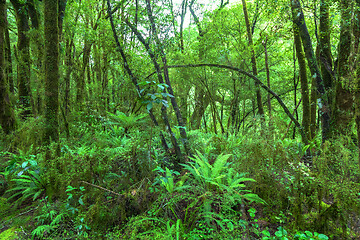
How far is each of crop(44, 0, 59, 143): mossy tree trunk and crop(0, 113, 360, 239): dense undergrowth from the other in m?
0.33

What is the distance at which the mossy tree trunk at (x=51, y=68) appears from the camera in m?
2.98

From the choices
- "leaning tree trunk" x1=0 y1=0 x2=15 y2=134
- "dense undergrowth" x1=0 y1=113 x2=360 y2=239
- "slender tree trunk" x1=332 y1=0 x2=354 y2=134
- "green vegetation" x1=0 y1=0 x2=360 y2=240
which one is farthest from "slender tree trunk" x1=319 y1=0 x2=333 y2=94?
"leaning tree trunk" x1=0 y1=0 x2=15 y2=134

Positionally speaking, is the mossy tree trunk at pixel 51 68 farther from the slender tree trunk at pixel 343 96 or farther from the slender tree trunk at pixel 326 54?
the slender tree trunk at pixel 326 54

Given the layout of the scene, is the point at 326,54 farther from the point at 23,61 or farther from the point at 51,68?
the point at 23,61

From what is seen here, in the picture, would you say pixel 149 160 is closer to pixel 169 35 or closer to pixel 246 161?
pixel 246 161

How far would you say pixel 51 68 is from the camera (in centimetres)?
302

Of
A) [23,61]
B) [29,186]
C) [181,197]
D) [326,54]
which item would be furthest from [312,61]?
[23,61]

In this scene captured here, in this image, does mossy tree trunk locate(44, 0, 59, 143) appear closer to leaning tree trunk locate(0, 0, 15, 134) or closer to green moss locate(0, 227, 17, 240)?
green moss locate(0, 227, 17, 240)

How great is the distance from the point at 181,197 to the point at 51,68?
2.98 m

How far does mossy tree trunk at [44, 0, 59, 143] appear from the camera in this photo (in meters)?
2.98

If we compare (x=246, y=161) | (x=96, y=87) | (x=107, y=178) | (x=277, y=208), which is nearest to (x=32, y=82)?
(x=96, y=87)

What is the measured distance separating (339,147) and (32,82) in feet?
23.9

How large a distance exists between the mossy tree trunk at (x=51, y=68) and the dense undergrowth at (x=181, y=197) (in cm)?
33

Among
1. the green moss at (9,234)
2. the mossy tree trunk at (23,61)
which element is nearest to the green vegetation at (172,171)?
the green moss at (9,234)
